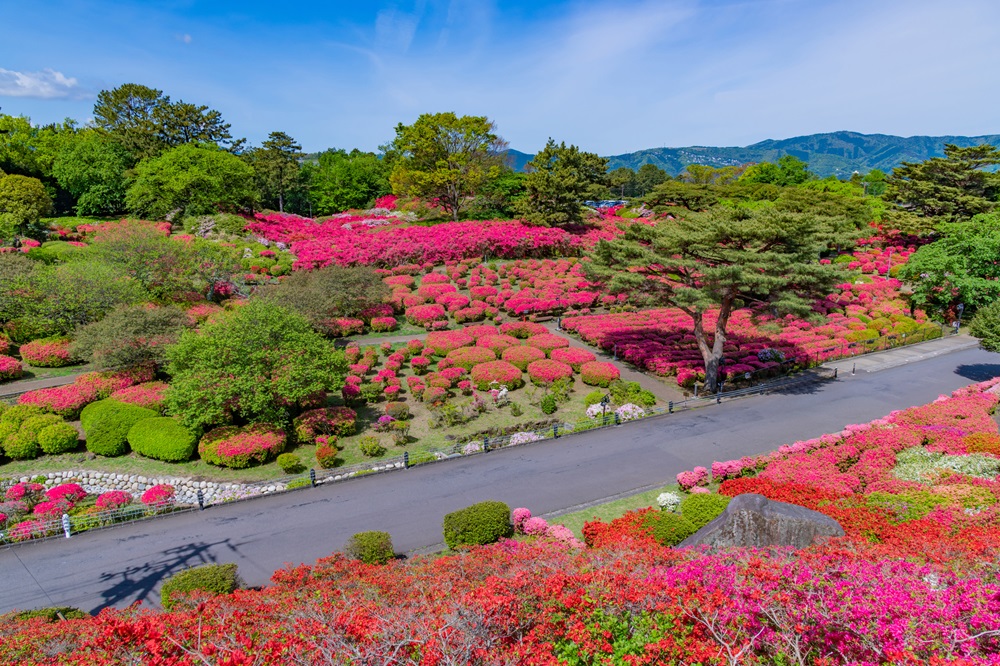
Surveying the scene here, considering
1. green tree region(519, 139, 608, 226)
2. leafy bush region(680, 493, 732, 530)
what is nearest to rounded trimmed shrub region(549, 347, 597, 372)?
leafy bush region(680, 493, 732, 530)

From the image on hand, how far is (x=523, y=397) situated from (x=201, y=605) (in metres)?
16.5

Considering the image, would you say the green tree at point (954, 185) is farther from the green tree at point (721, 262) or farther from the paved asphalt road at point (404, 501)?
the green tree at point (721, 262)

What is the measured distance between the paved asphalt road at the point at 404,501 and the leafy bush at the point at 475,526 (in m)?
0.91

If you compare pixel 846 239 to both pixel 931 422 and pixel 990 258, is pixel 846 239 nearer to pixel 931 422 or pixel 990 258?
pixel 931 422

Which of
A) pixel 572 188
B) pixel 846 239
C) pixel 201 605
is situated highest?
pixel 572 188

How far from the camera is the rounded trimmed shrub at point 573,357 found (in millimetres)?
26938

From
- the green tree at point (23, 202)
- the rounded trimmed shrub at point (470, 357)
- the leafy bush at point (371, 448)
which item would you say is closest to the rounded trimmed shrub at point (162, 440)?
the leafy bush at point (371, 448)

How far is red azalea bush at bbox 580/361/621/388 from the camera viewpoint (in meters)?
25.1

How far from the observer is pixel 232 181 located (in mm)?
50094

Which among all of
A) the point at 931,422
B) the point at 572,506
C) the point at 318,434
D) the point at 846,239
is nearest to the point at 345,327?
the point at 318,434

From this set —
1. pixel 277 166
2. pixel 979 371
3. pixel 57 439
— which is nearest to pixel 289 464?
pixel 57 439

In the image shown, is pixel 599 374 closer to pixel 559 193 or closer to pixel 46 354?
pixel 46 354

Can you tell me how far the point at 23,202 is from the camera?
3941cm

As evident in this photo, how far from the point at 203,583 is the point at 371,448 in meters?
8.35
